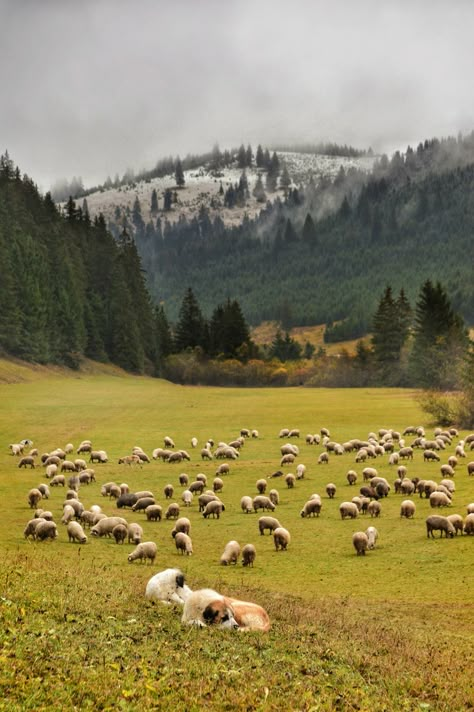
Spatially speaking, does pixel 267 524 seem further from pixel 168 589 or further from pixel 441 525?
pixel 168 589

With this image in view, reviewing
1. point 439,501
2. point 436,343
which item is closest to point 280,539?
point 439,501

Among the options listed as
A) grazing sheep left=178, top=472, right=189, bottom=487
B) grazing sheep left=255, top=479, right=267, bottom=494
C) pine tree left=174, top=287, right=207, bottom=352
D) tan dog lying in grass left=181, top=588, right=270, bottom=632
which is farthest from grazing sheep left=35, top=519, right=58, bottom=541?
pine tree left=174, top=287, right=207, bottom=352

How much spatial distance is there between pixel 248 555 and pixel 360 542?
414 cm

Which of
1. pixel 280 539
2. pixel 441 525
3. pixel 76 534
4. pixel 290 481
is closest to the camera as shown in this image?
pixel 76 534

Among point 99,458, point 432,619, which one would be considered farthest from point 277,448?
point 432,619

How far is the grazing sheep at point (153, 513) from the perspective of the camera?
30.3 meters

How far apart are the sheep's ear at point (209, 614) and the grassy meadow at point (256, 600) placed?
0.45 metres

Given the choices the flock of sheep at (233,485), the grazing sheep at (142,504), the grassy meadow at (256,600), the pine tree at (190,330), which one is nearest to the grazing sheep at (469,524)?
the flock of sheep at (233,485)

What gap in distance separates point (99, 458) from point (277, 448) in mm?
14599

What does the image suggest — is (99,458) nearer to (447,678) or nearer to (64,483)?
(64,483)

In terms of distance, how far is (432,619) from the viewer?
17.3 meters

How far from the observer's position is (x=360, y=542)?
24625 mm

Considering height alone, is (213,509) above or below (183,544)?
below

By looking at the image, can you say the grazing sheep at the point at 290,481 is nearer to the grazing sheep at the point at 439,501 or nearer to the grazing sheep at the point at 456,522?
the grazing sheep at the point at 439,501
